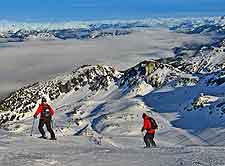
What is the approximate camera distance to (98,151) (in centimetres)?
2834

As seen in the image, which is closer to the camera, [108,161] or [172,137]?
[108,161]

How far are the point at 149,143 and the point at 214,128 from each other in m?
120

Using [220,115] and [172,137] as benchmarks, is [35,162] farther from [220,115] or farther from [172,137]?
[220,115]

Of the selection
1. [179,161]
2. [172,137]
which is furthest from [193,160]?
[172,137]

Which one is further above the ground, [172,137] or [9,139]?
[9,139]

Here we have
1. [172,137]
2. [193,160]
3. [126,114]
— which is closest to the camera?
[193,160]

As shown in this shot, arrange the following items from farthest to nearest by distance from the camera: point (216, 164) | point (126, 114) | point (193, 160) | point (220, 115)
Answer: point (126, 114)
point (220, 115)
point (193, 160)
point (216, 164)

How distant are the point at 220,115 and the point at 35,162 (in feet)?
476

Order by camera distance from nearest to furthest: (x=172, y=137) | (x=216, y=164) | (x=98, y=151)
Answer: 1. (x=216, y=164)
2. (x=98, y=151)
3. (x=172, y=137)

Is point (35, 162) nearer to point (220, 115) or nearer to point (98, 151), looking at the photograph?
point (98, 151)

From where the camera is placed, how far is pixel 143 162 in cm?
2381

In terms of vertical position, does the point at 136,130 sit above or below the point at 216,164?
below

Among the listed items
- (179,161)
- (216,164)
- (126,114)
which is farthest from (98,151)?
(126,114)

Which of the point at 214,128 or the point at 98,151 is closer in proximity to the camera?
the point at 98,151
